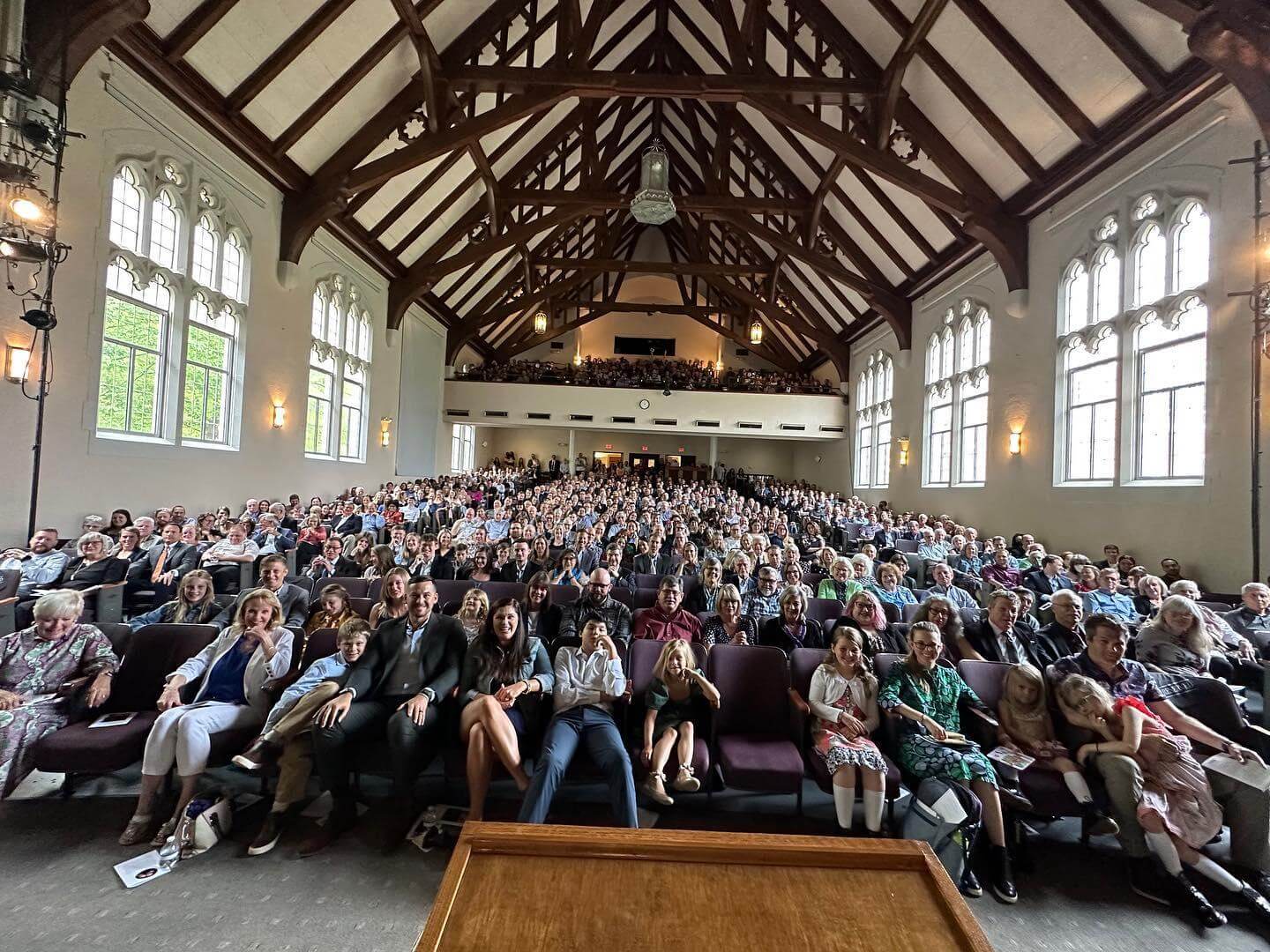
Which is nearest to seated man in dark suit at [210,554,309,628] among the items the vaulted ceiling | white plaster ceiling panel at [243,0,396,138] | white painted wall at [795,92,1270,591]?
the vaulted ceiling

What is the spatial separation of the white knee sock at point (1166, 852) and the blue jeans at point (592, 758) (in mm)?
2174

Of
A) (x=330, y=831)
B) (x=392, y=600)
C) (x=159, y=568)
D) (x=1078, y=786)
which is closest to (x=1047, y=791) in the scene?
(x=1078, y=786)

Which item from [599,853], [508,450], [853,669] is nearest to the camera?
[599,853]

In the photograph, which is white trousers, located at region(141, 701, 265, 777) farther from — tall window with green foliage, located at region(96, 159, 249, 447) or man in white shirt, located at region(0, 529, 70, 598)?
tall window with green foliage, located at region(96, 159, 249, 447)

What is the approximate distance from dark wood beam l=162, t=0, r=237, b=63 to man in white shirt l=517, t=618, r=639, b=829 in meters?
8.40

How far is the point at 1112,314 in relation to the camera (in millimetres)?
8320

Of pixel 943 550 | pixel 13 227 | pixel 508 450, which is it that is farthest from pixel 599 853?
pixel 508 450

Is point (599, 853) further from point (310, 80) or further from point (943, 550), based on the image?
point (310, 80)

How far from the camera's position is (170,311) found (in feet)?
26.2

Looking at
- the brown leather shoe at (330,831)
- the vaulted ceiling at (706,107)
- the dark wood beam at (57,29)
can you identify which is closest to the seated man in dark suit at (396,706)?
the brown leather shoe at (330,831)

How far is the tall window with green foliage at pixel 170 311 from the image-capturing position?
7176mm

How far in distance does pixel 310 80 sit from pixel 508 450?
60.6 feet

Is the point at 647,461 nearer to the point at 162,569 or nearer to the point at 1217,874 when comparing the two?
the point at 162,569

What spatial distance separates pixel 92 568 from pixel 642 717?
503cm
